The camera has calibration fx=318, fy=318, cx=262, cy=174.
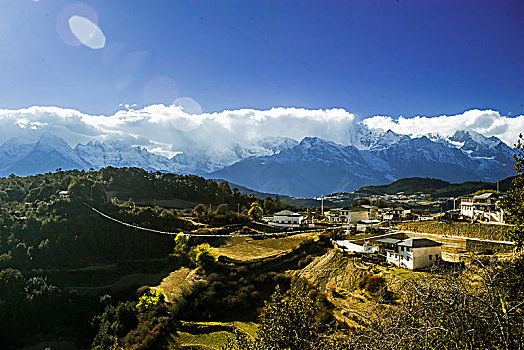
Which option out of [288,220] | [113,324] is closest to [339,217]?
[288,220]

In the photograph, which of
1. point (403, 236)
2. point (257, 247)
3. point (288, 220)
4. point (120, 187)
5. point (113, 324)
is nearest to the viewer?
point (113, 324)

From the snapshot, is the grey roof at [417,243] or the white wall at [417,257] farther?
the grey roof at [417,243]

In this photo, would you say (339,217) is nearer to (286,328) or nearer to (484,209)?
(484,209)

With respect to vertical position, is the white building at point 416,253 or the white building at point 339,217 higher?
the white building at point 339,217

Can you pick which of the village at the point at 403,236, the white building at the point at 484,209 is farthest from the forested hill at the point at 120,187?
the white building at the point at 484,209

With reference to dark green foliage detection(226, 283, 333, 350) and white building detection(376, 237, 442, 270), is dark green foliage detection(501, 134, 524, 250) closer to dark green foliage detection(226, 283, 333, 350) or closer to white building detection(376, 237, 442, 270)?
dark green foliage detection(226, 283, 333, 350)

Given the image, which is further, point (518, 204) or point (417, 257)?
point (417, 257)

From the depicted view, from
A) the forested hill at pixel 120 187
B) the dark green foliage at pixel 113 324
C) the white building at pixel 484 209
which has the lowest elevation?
the dark green foliage at pixel 113 324

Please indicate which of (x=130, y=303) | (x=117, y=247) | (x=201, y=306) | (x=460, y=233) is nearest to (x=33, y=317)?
(x=130, y=303)

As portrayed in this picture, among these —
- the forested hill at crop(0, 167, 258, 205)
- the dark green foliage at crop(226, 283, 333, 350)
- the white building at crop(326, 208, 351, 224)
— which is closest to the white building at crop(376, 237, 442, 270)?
the dark green foliage at crop(226, 283, 333, 350)

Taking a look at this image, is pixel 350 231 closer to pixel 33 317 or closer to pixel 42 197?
pixel 33 317

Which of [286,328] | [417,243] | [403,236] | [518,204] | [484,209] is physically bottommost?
[403,236]

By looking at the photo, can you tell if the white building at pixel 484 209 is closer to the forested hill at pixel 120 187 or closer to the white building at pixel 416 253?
the white building at pixel 416 253

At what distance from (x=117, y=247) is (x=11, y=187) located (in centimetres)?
2707
